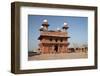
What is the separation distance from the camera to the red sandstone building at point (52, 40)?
185 centimetres

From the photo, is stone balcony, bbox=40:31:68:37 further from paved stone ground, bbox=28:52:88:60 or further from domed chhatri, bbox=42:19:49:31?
paved stone ground, bbox=28:52:88:60

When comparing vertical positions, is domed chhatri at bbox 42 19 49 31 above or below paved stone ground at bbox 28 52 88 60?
above

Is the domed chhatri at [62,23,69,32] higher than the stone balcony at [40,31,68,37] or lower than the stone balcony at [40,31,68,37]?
higher

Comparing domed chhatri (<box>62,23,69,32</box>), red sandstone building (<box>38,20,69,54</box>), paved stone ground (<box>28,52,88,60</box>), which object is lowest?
paved stone ground (<box>28,52,88,60</box>)

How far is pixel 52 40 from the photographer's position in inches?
74.5

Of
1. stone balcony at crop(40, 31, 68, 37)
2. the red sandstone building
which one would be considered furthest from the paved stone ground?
stone balcony at crop(40, 31, 68, 37)

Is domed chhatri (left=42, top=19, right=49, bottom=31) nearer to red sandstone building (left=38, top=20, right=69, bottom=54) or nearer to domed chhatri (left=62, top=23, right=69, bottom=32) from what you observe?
red sandstone building (left=38, top=20, right=69, bottom=54)

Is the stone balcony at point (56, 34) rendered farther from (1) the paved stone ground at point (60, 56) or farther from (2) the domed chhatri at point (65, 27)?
(1) the paved stone ground at point (60, 56)

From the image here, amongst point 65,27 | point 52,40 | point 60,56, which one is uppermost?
point 65,27

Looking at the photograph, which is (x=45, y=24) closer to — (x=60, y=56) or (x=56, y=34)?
(x=56, y=34)

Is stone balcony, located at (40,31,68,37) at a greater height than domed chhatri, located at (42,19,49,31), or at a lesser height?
lesser

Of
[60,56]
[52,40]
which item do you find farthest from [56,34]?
[60,56]

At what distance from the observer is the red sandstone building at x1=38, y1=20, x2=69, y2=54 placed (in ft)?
6.07

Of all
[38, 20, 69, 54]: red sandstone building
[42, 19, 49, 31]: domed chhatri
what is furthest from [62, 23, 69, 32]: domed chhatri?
[42, 19, 49, 31]: domed chhatri
